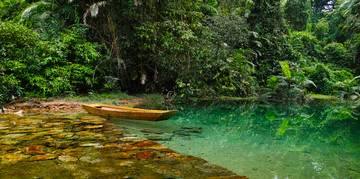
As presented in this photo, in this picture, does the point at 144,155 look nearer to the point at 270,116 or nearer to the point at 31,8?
the point at 270,116

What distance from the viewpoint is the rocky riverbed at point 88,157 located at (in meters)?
1.61

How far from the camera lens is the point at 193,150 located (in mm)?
2459

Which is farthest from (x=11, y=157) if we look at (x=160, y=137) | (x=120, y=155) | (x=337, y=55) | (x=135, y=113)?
(x=337, y=55)

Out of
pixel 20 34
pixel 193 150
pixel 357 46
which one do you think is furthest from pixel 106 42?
pixel 357 46

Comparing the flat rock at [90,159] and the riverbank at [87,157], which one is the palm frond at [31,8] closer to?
the riverbank at [87,157]

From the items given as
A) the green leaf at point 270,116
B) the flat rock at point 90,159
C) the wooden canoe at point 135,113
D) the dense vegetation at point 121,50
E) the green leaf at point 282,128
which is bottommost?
the green leaf at point 270,116

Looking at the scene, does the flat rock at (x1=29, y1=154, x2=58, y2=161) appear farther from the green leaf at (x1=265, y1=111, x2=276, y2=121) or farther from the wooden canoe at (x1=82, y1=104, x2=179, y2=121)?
the green leaf at (x1=265, y1=111, x2=276, y2=121)

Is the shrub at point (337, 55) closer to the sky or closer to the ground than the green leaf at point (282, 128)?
closer to the sky

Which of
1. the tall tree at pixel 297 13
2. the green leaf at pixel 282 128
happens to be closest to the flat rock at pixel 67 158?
the green leaf at pixel 282 128

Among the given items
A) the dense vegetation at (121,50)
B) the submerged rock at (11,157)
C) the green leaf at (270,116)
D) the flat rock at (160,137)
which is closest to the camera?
the submerged rock at (11,157)

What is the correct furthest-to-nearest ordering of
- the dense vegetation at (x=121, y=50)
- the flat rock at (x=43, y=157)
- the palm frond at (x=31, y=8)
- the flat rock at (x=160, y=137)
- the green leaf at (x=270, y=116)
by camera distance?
1. the palm frond at (x=31, y=8)
2. the dense vegetation at (x=121, y=50)
3. the green leaf at (x=270, y=116)
4. the flat rock at (x=160, y=137)
5. the flat rock at (x=43, y=157)

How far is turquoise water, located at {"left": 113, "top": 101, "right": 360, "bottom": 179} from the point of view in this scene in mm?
1964

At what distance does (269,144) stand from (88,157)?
84.1 inches

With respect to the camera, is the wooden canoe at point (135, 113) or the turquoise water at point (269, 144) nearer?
the turquoise water at point (269, 144)
